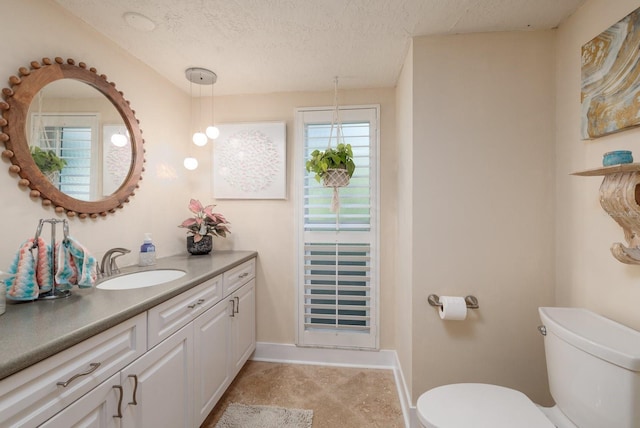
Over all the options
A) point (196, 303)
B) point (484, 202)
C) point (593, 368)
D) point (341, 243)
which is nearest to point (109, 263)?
point (196, 303)

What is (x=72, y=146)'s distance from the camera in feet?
4.45

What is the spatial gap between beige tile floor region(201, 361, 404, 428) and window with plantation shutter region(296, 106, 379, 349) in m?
0.22

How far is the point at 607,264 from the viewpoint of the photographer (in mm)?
1140

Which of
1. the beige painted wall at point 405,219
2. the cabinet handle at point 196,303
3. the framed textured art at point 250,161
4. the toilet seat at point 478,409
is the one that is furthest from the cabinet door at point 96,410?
the framed textured art at point 250,161

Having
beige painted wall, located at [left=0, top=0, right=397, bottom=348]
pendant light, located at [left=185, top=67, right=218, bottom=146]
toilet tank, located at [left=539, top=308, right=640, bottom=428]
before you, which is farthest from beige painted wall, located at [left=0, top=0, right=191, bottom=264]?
toilet tank, located at [left=539, top=308, right=640, bottom=428]

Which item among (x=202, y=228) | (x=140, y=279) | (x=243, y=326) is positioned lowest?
(x=243, y=326)

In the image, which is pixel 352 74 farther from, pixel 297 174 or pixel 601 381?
pixel 601 381

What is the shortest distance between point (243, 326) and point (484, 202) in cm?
180

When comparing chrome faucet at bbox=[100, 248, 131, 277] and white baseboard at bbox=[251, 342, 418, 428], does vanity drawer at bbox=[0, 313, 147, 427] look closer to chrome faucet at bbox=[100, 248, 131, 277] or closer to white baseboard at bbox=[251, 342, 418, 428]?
chrome faucet at bbox=[100, 248, 131, 277]

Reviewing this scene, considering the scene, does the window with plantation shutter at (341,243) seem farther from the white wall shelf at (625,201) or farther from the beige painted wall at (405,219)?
the white wall shelf at (625,201)

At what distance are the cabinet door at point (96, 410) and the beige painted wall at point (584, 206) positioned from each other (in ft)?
6.28

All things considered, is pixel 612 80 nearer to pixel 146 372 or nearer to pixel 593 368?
pixel 593 368

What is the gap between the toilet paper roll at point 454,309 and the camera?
4.60 feet

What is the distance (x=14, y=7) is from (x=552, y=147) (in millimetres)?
2582
